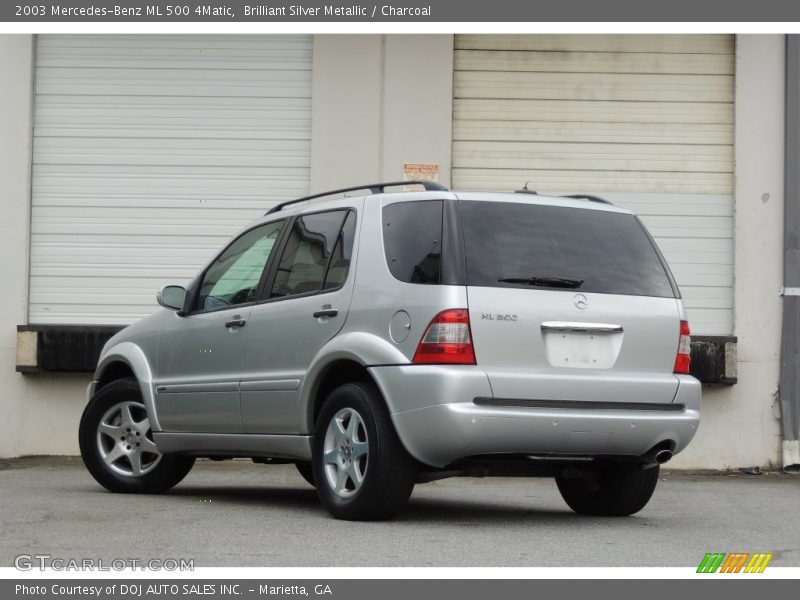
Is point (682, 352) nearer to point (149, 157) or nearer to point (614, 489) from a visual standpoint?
point (614, 489)

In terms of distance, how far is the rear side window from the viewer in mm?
7230

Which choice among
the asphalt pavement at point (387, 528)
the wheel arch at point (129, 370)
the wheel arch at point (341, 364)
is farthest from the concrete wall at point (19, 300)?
the wheel arch at point (341, 364)

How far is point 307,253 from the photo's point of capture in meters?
8.20

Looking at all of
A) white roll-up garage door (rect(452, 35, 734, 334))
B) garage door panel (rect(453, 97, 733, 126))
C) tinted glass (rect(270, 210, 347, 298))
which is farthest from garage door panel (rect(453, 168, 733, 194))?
tinted glass (rect(270, 210, 347, 298))

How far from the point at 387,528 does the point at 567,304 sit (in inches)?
57.5

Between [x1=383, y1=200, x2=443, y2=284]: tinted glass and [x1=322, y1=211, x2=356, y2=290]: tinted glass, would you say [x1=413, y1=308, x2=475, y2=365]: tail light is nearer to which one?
[x1=383, y1=200, x2=443, y2=284]: tinted glass

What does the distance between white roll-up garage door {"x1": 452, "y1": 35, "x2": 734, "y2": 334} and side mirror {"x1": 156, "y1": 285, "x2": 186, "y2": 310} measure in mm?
5725

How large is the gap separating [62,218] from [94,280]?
28.5 inches

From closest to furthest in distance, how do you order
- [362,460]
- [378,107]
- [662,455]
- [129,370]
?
[362,460]
[662,455]
[129,370]
[378,107]

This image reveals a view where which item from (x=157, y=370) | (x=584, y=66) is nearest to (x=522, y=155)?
(x=584, y=66)

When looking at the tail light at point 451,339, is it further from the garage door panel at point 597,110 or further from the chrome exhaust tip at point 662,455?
the garage door panel at point 597,110

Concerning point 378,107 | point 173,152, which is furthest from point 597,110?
point 173,152

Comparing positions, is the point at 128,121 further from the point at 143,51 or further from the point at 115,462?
the point at 115,462

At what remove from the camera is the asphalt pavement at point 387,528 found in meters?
6.12
